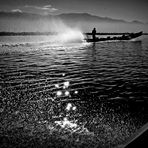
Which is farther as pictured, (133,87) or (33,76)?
(33,76)

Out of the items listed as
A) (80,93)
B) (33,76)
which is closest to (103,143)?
(80,93)

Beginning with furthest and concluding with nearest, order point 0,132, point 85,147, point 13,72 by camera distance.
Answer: point 13,72
point 0,132
point 85,147

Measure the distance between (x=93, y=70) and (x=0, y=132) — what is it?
49.9 feet

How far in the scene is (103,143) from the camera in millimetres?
7738

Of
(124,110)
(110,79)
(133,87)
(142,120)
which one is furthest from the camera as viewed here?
(110,79)

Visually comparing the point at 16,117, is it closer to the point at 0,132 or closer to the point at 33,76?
the point at 0,132

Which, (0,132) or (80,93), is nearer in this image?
(0,132)

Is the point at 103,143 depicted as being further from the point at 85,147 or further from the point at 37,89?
the point at 37,89

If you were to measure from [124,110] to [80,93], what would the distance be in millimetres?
3882

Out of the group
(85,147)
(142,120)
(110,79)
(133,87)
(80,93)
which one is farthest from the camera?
(110,79)

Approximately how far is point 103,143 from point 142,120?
126 inches

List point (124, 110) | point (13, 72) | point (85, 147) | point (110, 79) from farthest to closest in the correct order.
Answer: point (13, 72) → point (110, 79) → point (124, 110) → point (85, 147)

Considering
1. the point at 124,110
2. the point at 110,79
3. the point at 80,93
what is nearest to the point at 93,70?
the point at 110,79

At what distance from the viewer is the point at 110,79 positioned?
18.3m
